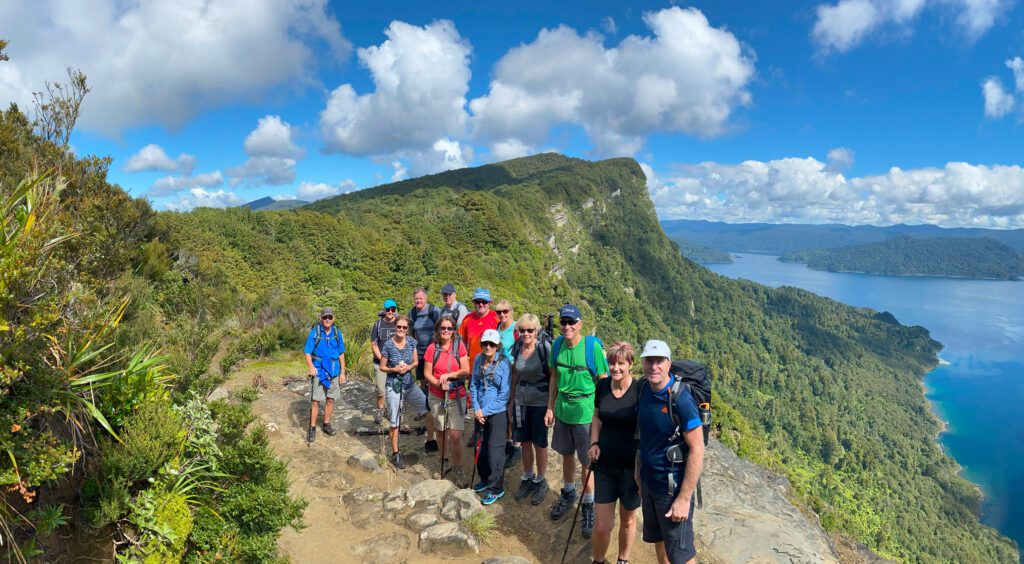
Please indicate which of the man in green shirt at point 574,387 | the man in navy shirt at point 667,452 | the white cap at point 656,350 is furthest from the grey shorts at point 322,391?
the white cap at point 656,350

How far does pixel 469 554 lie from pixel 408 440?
97.7 inches

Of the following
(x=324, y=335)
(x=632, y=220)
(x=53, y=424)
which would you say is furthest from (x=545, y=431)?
(x=632, y=220)

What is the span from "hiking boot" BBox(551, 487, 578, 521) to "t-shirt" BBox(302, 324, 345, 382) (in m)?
3.25

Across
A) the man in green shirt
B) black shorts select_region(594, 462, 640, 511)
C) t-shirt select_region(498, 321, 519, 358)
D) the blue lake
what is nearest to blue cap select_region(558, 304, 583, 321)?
the man in green shirt

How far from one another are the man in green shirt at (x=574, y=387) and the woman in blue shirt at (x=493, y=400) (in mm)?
534

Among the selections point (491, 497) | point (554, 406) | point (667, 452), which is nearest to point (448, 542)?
point (491, 497)

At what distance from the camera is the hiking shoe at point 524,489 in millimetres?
4805

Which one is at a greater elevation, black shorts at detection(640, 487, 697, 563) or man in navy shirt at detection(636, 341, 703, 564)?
man in navy shirt at detection(636, 341, 703, 564)

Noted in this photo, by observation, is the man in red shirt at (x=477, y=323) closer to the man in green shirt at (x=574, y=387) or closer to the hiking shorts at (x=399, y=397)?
the hiking shorts at (x=399, y=397)

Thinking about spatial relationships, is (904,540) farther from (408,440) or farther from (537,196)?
(537,196)

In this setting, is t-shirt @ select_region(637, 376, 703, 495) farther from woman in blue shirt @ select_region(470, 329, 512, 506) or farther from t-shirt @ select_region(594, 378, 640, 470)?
woman in blue shirt @ select_region(470, 329, 512, 506)

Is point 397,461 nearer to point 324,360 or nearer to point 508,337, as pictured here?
point 324,360

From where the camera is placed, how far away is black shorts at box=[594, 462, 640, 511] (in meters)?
3.53

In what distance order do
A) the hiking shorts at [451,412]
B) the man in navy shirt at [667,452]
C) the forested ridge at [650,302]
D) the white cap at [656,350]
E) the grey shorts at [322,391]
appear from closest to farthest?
the man in navy shirt at [667,452]
the white cap at [656,350]
the hiking shorts at [451,412]
the grey shorts at [322,391]
the forested ridge at [650,302]
